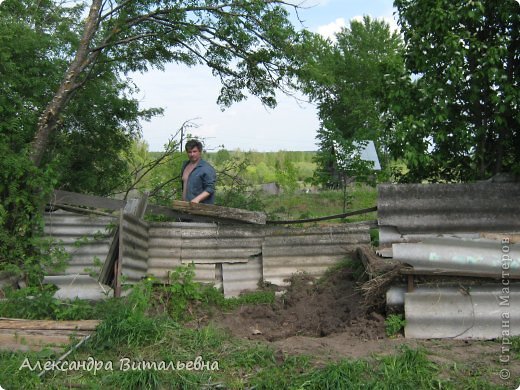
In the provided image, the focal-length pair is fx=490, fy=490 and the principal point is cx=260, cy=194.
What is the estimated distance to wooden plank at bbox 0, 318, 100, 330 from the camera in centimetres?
480

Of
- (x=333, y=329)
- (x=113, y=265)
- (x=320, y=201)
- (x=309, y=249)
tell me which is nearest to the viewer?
(x=333, y=329)

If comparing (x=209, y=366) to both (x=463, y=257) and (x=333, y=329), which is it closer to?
(x=333, y=329)

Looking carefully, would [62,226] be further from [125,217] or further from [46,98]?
[46,98]

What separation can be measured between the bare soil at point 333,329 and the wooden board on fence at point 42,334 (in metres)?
1.50

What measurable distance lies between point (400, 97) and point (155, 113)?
5.18 metres

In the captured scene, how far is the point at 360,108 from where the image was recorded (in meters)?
26.3

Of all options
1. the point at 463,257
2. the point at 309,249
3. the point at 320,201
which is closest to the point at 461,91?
the point at 463,257

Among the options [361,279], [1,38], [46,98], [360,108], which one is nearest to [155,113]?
[46,98]

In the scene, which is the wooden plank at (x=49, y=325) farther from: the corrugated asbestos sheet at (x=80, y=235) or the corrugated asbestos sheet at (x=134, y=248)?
the corrugated asbestos sheet at (x=80, y=235)

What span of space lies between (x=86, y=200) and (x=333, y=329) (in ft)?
11.4

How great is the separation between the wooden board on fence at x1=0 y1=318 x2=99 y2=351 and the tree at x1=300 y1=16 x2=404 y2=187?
174 inches

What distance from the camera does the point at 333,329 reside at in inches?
208

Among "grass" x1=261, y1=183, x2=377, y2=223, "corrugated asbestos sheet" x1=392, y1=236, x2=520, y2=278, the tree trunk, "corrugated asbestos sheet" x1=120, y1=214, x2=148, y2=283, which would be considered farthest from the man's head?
"grass" x1=261, y1=183, x2=377, y2=223

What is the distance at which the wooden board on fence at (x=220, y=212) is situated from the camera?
6383mm
